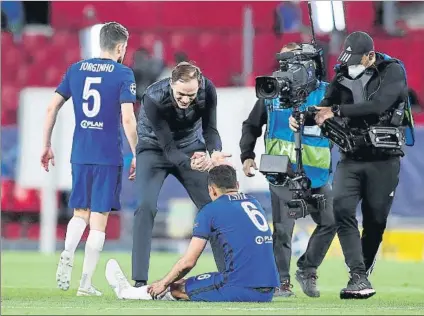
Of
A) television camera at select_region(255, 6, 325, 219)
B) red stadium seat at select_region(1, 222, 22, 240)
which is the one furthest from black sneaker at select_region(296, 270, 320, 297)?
red stadium seat at select_region(1, 222, 22, 240)

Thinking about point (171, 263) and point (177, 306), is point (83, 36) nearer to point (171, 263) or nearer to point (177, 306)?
point (171, 263)

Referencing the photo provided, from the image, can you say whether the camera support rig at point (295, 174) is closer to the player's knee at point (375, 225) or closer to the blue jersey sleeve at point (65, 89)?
the player's knee at point (375, 225)

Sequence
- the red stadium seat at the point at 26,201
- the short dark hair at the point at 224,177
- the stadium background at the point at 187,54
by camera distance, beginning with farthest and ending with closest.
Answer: the red stadium seat at the point at 26,201, the stadium background at the point at 187,54, the short dark hair at the point at 224,177

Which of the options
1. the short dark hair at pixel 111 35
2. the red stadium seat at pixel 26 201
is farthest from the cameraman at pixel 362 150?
the red stadium seat at pixel 26 201

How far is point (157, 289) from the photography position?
9.25 meters

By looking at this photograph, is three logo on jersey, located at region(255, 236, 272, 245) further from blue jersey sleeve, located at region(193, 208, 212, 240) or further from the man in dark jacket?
the man in dark jacket

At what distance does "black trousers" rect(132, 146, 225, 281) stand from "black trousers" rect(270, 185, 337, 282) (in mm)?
751

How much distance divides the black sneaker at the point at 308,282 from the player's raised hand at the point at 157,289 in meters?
1.84

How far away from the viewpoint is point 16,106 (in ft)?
70.1

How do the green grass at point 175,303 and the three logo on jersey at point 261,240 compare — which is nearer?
the green grass at point 175,303

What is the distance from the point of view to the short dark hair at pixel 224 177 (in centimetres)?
914

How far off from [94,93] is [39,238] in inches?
341

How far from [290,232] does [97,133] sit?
5.66ft

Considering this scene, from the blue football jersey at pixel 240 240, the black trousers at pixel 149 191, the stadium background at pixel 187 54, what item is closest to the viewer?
the blue football jersey at pixel 240 240
